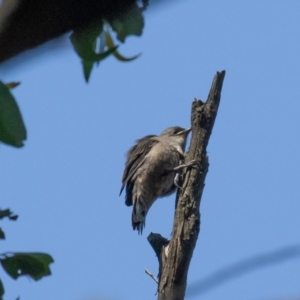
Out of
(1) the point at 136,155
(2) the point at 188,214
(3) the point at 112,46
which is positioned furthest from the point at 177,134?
(3) the point at 112,46

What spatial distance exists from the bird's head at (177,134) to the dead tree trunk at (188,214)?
258cm

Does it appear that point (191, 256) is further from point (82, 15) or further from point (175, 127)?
point (175, 127)

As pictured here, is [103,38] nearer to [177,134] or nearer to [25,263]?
[25,263]

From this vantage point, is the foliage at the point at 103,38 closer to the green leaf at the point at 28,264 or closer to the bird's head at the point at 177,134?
the green leaf at the point at 28,264

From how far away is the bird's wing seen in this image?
5824 millimetres

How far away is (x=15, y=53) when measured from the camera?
1.86ft

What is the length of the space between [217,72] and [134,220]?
6.70 feet

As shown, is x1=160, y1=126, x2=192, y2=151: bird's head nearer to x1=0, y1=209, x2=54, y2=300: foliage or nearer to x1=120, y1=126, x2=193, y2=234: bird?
x1=120, y1=126, x2=193, y2=234: bird

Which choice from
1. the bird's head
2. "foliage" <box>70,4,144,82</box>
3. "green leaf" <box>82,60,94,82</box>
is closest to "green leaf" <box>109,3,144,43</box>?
"foliage" <box>70,4,144,82</box>

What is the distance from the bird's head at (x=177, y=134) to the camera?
6.32 metres

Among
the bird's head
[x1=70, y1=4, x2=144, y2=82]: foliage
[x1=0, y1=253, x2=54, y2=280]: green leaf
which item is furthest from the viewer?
the bird's head

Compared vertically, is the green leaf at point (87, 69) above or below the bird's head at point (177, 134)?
below

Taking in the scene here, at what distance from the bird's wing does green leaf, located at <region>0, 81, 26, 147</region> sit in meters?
4.64

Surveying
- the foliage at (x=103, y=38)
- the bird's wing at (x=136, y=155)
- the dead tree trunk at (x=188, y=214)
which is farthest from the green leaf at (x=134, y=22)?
the bird's wing at (x=136, y=155)
